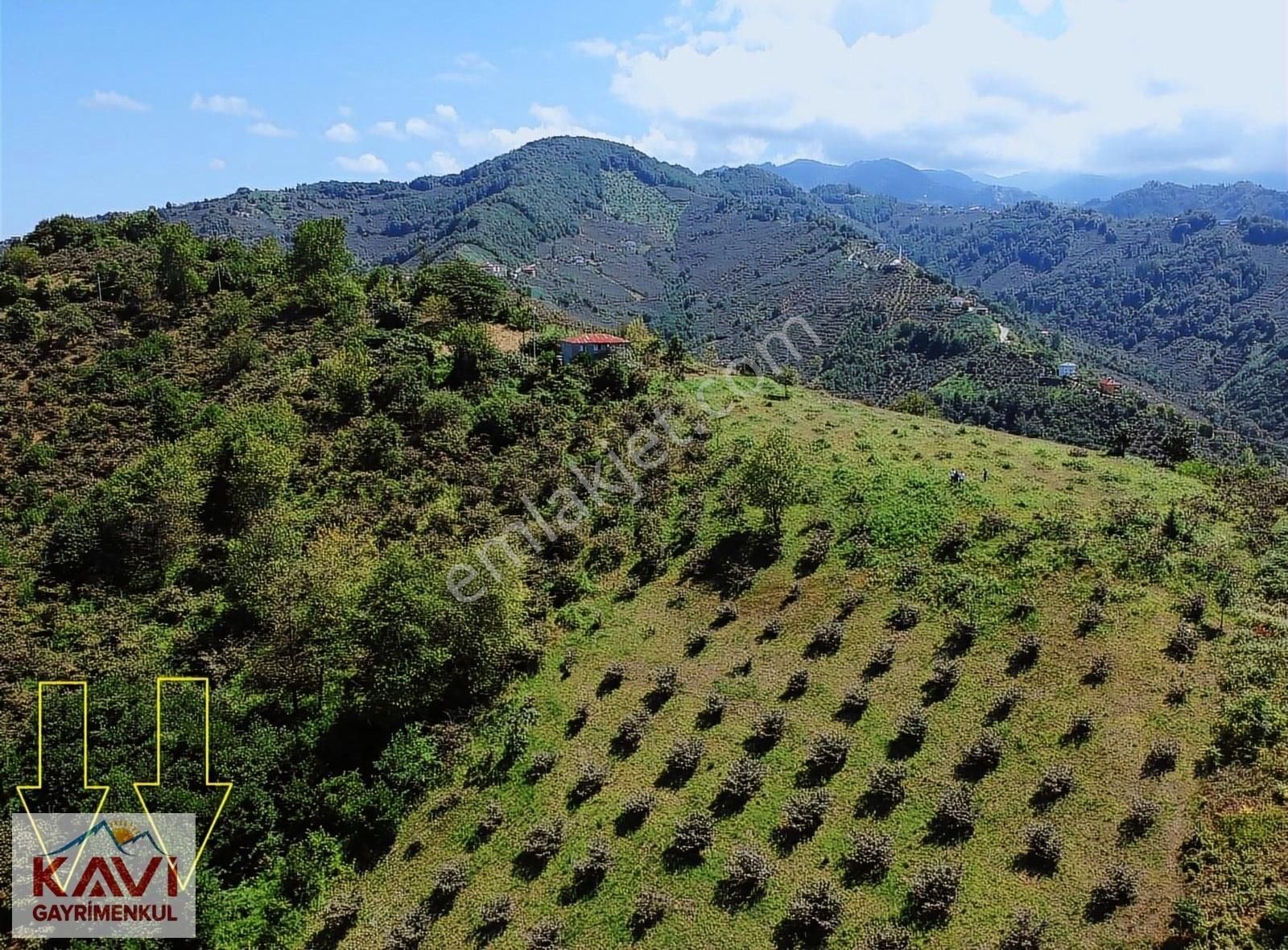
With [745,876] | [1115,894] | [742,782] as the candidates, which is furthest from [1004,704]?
[745,876]

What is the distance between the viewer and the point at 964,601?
29.1m

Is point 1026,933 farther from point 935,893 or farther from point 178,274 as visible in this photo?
point 178,274

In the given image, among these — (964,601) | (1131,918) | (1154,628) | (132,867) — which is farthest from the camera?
(964,601)

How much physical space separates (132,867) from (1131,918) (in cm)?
3005

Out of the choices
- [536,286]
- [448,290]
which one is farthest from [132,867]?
[536,286]

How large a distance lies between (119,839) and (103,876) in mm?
1336

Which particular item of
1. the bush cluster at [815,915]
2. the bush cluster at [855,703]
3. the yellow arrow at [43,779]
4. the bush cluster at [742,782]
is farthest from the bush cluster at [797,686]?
the yellow arrow at [43,779]

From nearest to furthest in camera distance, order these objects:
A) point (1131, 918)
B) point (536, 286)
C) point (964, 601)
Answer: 1. point (1131, 918)
2. point (964, 601)
3. point (536, 286)

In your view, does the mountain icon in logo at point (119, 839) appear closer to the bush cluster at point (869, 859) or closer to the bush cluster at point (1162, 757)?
the bush cluster at point (869, 859)

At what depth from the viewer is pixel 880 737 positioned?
24109mm

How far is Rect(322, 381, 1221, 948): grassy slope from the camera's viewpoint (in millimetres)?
19250

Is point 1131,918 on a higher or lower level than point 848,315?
lower

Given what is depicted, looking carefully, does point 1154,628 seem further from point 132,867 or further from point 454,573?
point 132,867

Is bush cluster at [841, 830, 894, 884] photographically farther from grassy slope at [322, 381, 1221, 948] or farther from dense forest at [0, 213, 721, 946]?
dense forest at [0, 213, 721, 946]
